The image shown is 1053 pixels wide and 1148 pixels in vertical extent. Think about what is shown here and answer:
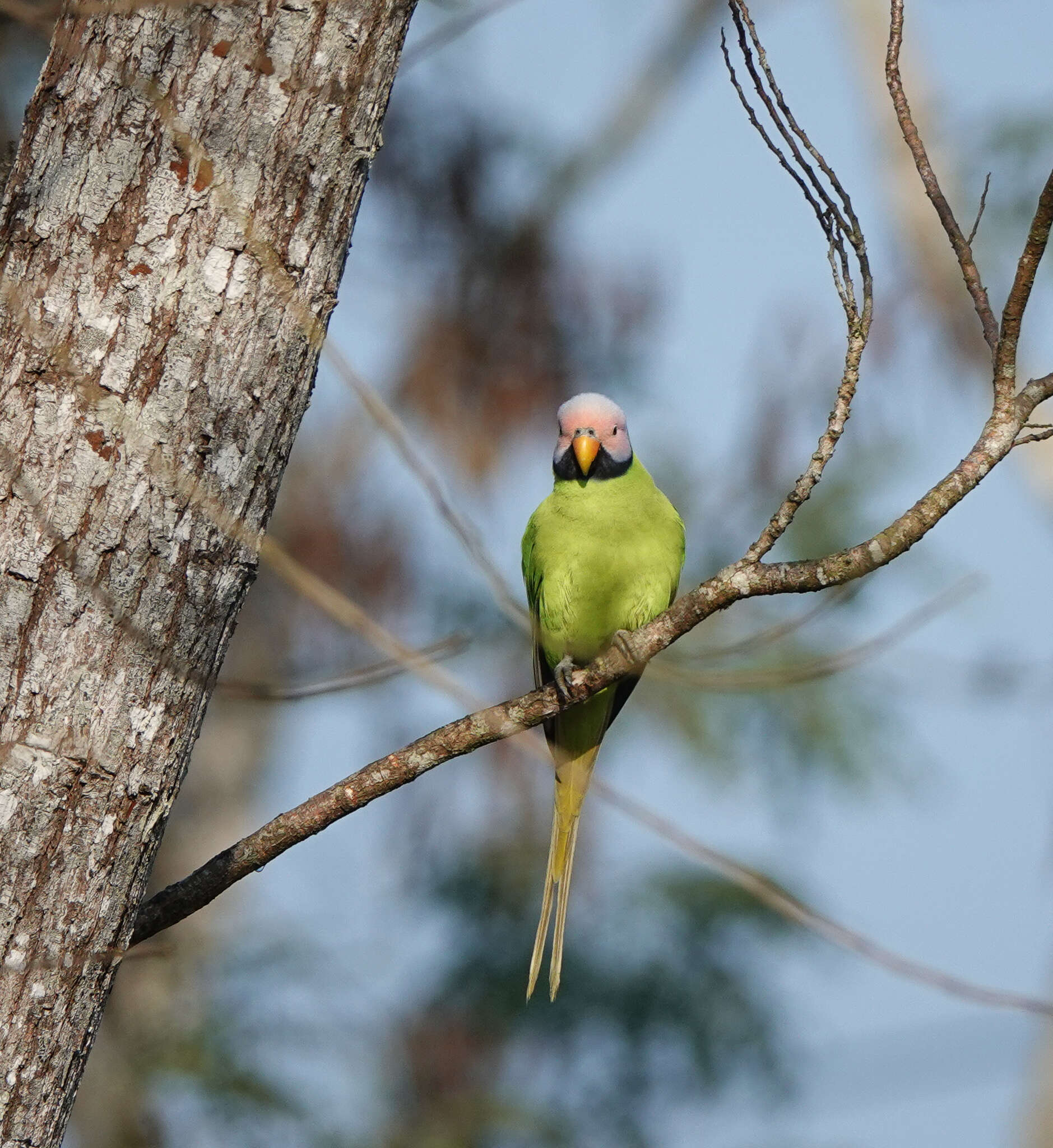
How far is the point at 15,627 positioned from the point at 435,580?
491 cm

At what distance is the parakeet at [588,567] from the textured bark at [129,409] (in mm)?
1540

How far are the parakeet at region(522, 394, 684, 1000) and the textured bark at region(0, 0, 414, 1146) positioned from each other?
154 cm

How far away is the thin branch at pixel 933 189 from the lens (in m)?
1.86

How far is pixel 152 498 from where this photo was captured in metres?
1.82

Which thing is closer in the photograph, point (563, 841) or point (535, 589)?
point (563, 841)

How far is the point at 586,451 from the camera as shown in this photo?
142 inches

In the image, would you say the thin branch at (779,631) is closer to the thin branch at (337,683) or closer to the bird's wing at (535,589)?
the thin branch at (337,683)

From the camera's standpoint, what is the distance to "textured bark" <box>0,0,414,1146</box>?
1.74 m

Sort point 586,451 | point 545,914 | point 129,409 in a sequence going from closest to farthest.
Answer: point 129,409 → point 545,914 → point 586,451

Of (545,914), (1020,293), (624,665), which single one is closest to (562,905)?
(545,914)

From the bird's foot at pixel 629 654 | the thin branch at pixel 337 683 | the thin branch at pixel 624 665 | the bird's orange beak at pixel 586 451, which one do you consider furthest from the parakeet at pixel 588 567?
the thin branch at pixel 337 683

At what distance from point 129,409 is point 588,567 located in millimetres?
1820

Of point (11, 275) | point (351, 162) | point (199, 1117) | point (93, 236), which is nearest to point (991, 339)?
point (351, 162)

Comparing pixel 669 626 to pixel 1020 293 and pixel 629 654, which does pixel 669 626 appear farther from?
pixel 1020 293
